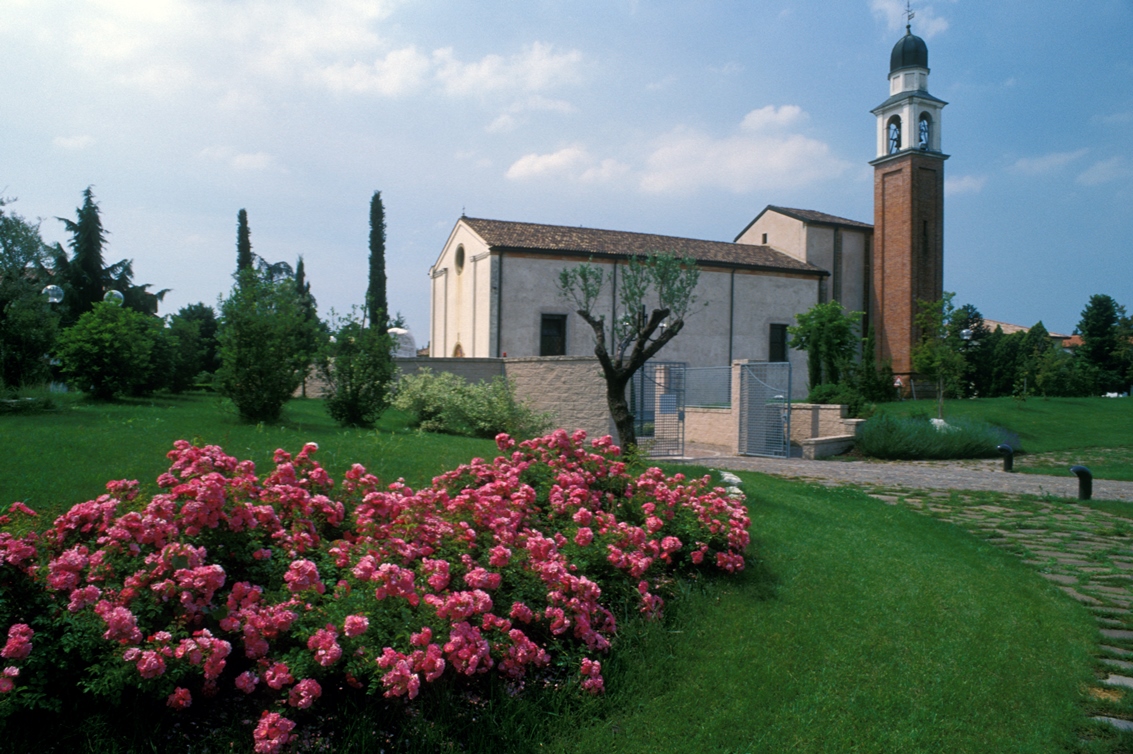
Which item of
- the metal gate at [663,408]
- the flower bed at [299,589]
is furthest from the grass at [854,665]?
the metal gate at [663,408]

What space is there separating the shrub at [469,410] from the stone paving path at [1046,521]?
4.12 m

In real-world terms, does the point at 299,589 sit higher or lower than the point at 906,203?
lower

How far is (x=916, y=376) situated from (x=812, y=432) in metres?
18.3

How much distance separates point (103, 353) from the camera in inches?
549

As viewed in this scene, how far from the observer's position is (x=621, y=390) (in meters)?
10.2

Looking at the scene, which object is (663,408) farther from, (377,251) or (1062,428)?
(377,251)

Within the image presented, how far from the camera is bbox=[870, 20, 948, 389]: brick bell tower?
112 ft

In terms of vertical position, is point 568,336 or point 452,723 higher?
point 568,336

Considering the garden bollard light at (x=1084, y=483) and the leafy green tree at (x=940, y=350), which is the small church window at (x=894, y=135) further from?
the garden bollard light at (x=1084, y=483)

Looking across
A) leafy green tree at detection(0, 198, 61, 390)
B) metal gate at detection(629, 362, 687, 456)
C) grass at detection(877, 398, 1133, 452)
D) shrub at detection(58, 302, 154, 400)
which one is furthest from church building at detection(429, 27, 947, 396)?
leafy green tree at detection(0, 198, 61, 390)

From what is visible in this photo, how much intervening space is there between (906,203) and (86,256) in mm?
35787

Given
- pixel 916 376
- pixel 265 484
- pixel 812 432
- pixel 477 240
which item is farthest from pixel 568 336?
pixel 265 484

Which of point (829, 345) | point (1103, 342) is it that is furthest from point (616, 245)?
point (1103, 342)

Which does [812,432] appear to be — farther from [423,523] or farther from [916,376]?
[916,376]
